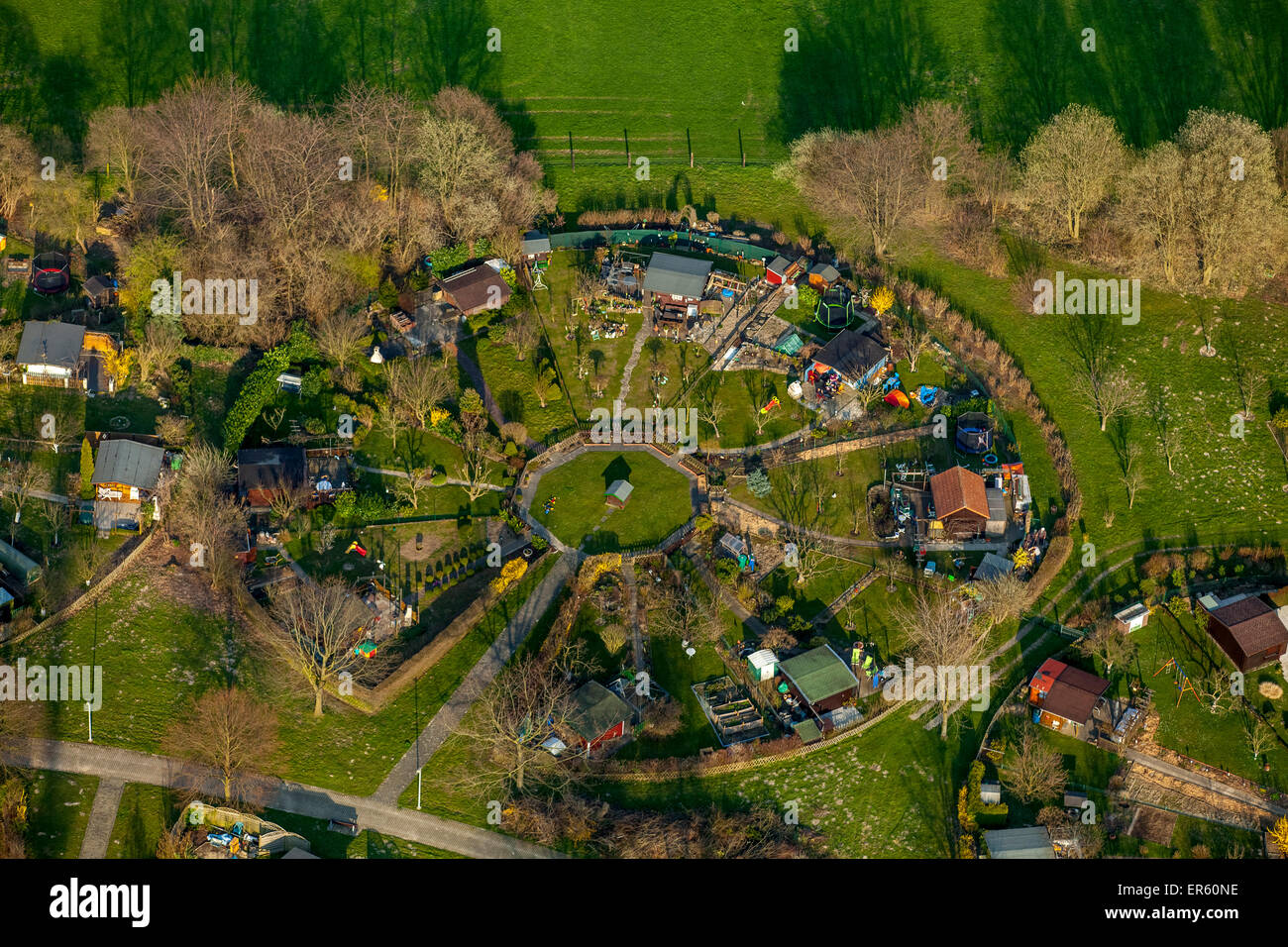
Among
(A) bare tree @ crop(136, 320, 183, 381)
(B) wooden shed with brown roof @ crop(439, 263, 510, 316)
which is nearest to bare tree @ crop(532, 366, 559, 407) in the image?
(B) wooden shed with brown roof @ crop(439, 263, 510, 316)

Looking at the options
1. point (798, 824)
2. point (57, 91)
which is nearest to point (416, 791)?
point (798, 824)

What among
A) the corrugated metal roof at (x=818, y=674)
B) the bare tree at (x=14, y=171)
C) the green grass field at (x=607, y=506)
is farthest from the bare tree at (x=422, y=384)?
the bare tree at (x=14, y=171)

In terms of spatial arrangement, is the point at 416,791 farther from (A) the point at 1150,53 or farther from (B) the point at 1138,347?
(A) the point at 1150,53

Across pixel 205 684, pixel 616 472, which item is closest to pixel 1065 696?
pixel 616 472

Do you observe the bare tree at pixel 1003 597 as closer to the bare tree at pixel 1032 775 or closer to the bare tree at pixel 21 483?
the bare tree at pixel 1032 775

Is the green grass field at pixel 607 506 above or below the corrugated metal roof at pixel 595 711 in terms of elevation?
above
